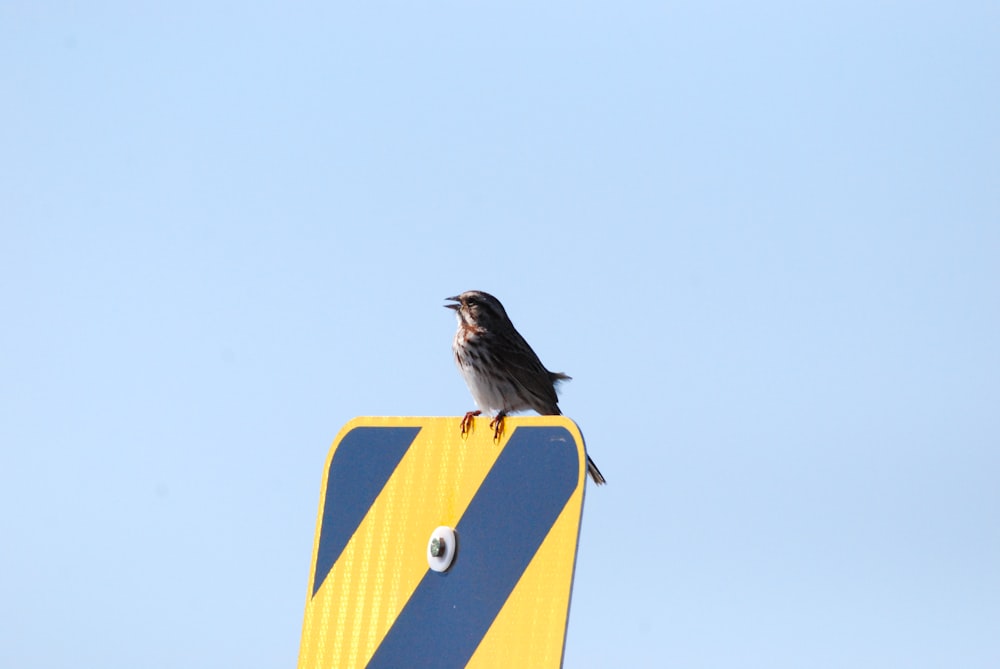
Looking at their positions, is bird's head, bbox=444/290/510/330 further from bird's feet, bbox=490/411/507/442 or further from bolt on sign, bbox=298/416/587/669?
bird's feet, bbox=490/411/507/442

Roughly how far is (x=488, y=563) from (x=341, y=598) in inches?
21.8

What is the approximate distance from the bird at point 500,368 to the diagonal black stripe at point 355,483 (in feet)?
12.3

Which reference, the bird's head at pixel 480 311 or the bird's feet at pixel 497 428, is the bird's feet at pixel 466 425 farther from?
Answer: the bird's head at pixel 480 311

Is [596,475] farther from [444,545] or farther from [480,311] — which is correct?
[444,545]

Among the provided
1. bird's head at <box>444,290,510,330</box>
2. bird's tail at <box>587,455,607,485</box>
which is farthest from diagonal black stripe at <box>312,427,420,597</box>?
bird's head at <box>444,290,510,330</box>

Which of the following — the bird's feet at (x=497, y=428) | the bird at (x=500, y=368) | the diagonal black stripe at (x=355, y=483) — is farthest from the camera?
the bird at (x=500, y=368)

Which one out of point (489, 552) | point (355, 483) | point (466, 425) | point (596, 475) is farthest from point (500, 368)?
point (489, 552)

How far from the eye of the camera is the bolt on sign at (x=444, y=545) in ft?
9.88

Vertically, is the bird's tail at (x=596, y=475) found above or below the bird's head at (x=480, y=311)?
below

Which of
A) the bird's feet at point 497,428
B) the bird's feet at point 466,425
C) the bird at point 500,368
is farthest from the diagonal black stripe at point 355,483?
the bird at point 500,368

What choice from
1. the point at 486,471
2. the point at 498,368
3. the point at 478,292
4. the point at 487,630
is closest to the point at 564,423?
the point at 486,471

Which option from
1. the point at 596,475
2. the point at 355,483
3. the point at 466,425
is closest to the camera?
the point at 466,425

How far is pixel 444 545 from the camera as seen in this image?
328 centimetres

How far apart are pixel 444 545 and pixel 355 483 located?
17.7 inches
